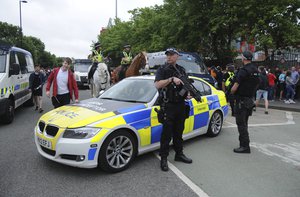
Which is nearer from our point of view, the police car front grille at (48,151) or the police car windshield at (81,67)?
the police car front grille at (48,151)

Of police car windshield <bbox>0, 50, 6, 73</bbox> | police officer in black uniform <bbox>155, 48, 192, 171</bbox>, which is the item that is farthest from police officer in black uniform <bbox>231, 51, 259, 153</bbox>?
police car windshield <bbox>0, 50, 6, 73</bbox>

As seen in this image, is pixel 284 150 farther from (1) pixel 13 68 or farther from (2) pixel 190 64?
(1) pixel 13 68

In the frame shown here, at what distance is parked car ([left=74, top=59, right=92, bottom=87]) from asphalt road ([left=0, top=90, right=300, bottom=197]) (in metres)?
13.3

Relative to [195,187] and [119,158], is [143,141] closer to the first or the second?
[119,158]

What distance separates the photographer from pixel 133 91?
18.0 ft

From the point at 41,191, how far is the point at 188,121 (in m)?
2.95

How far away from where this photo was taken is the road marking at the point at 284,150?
5.20m

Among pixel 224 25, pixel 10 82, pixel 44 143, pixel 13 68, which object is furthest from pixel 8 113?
pixel 224 25

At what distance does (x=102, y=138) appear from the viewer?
4.10 meters

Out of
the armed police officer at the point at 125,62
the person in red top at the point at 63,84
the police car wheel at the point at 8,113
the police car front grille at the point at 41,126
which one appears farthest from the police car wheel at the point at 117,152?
the armed police officer at the point at 125,62

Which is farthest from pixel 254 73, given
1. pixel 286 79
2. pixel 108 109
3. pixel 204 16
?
pixel 204 16

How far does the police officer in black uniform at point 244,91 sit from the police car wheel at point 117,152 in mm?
2223

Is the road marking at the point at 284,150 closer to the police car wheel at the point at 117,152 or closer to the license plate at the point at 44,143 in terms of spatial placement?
the police car wheel at the point at 117,152

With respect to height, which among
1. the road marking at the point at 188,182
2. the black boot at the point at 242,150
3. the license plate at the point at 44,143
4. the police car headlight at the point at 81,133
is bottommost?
the road marking at the point at 188,182
